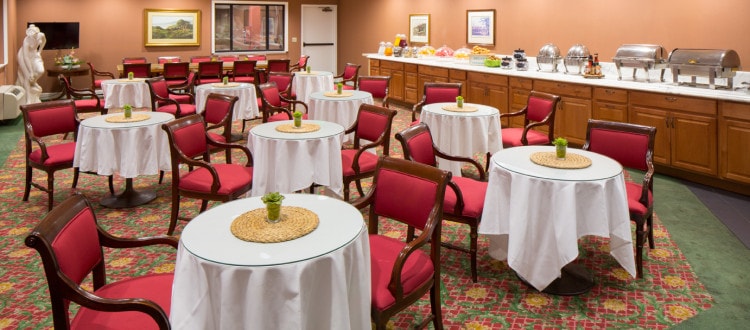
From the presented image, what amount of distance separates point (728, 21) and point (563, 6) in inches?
92.8

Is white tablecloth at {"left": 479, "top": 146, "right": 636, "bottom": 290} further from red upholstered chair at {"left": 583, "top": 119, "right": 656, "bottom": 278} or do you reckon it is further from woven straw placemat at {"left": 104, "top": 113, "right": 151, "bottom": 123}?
woven straw placemat at {"left": 104, "top": 113, "right": 151, "bottom": 123}

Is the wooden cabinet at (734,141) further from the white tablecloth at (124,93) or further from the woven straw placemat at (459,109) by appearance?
the white tablecloth at (124,93)

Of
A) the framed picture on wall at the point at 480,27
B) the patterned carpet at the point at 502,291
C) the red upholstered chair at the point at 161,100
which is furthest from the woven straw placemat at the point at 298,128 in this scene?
the framed picture on wall at the point at 480,27

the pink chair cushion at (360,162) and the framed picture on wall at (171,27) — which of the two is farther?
the framed picture on wall at (171,27)

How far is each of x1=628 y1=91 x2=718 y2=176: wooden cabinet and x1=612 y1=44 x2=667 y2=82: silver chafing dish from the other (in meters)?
0.47

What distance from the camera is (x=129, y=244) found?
7.39 feet

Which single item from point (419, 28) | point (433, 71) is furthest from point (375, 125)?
point (419, 28)

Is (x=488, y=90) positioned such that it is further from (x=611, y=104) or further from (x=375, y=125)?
(x=375, y=125)

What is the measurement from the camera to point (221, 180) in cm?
380

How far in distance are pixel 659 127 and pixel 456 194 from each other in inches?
132

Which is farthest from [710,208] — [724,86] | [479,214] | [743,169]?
[479,214]

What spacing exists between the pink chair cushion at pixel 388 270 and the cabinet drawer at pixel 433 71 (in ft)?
21.2

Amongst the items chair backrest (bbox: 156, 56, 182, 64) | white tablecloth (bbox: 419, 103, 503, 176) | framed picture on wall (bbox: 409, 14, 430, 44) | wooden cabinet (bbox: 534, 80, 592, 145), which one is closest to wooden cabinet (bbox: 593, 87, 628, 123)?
wooden cabinet (bbox: 534, 80, 592, 145)

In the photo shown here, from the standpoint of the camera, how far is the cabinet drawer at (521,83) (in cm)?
710
